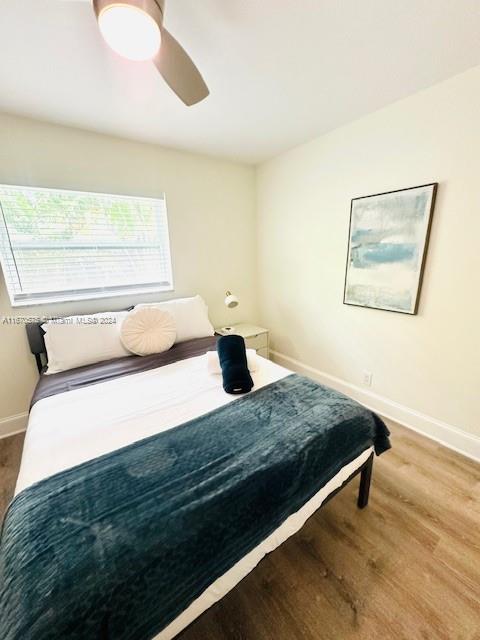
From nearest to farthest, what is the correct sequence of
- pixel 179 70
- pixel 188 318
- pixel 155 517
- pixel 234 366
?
pixel 155 517 → pixel 179 70 → pixel 234 366 → pixel 188 318

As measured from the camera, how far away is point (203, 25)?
45.8 inches

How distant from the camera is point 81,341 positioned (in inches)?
76.9

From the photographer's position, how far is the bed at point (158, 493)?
26.3 inches

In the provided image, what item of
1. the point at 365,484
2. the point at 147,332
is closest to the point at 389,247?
the point at 365,484

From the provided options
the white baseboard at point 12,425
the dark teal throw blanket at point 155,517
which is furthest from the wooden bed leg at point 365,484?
the white baseboard at point 12,425

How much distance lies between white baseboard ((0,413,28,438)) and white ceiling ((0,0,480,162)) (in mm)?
2238

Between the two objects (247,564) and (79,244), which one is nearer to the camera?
(247,564)

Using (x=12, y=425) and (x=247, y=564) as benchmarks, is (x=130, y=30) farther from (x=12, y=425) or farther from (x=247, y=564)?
(x=12, y=425)

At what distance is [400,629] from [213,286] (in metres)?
2.65

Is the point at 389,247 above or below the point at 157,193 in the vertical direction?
below

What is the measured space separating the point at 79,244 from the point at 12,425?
1.56 meters

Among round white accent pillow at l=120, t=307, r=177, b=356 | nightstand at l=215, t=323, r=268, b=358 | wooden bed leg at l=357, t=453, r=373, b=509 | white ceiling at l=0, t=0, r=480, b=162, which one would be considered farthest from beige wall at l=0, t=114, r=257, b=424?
wooden bed leg at l=357, t=453, r=373, b=509

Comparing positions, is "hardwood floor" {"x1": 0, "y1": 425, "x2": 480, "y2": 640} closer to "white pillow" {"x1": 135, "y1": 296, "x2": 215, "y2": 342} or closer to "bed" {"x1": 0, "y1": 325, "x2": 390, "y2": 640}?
"bed" {"x1": 0, "y1": 325, "x2": 390, "y2": 640}

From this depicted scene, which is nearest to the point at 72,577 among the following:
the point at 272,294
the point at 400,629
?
the point at 400,629
